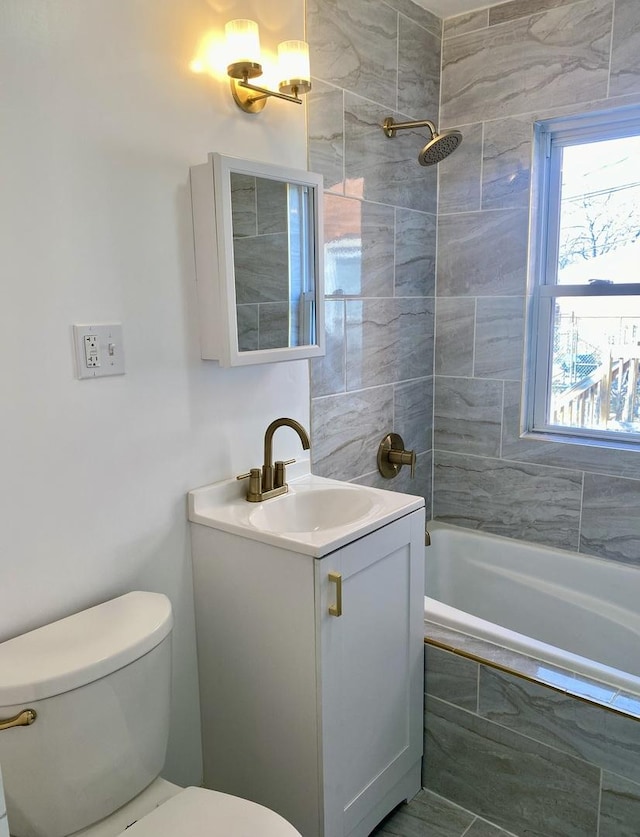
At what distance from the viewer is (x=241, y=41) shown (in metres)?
1.61

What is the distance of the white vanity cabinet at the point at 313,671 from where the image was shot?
1552mm

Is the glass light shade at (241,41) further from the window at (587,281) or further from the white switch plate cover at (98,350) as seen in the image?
the window at (587,281)

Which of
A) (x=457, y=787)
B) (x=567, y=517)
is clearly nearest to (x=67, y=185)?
(x=457, y=787)

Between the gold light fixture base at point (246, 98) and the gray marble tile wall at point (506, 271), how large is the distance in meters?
1.12

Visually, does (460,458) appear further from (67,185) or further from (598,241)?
(67,185)

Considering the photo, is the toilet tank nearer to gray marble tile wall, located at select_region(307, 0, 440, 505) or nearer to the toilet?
the toilet

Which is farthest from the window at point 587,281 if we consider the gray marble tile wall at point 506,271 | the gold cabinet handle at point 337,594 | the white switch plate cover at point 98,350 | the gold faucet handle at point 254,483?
the white switch plate cover at point 98,350

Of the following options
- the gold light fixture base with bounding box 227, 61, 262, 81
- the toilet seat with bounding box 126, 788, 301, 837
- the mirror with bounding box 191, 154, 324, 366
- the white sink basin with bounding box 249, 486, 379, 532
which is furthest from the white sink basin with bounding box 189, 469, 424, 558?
the gold light fixture base with bounding box 227, 61, 262, 81

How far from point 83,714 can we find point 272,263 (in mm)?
1187

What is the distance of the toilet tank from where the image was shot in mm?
1201

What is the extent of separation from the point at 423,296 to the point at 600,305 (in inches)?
27.0

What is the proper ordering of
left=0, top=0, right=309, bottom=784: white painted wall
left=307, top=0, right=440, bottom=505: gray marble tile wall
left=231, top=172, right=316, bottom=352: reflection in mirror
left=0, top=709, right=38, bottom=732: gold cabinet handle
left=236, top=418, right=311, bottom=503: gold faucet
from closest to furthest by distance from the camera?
left=0, top=709, right=38, bottom=732: gold cabinet handle, left=0, top=0, right=309, bottom=784: white painted wall, left=231, top=172, right=316, bottom=352: reflection in mirror, left=236, top=418, right=311, bottom=503: gold faucet, left=307, top=0, right=440, bottom=505: gray marble tile wall

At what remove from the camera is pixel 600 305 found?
250 cm

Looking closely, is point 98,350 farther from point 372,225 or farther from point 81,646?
point 372,225
